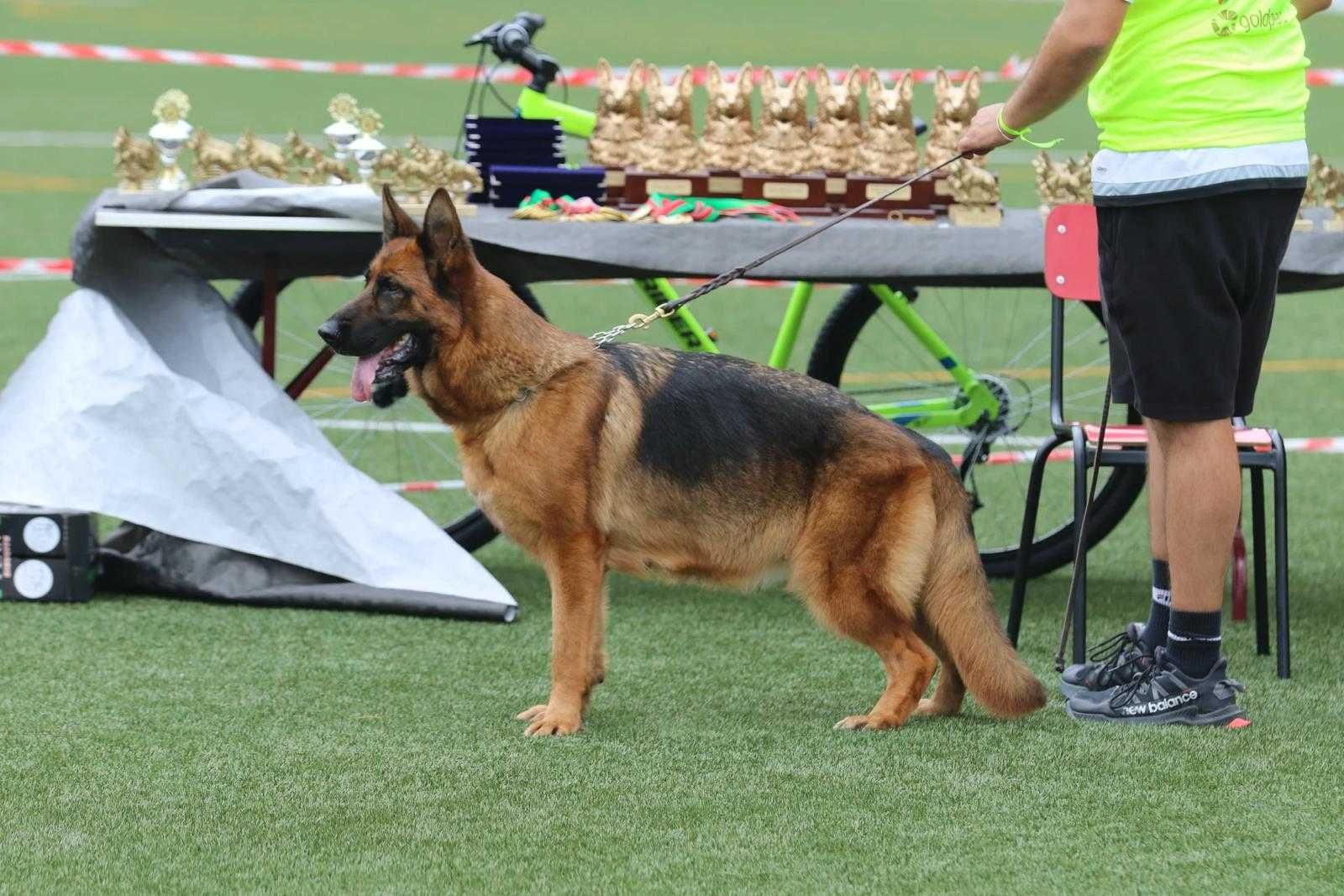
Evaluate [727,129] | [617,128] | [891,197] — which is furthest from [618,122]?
[891,197]

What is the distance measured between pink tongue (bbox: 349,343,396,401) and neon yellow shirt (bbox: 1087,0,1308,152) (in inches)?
68.7

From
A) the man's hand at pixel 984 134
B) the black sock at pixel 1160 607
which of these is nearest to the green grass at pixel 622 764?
the black sock at pixel 1160 607

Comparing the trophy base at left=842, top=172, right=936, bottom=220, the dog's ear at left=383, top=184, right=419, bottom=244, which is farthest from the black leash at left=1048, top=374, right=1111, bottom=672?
the dog's ear at left=383, top=184, right=419, bottom=244

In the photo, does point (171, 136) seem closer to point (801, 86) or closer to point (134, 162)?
point (134, 162)

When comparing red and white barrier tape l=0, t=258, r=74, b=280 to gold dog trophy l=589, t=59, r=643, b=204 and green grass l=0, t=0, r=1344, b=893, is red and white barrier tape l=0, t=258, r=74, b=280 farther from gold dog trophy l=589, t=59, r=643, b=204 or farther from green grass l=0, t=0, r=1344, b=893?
gold dog trophy l=589, t=59, r=643, b=204

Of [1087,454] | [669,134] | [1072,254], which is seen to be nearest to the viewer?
[1087,454]

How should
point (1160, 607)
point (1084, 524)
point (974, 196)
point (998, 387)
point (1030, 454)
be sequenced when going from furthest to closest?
point (1030, 454) < point (998, 387) < point (974, 196) < point (1084, 524) < point (1160, 607)

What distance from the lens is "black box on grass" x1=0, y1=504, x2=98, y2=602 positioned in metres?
5.46

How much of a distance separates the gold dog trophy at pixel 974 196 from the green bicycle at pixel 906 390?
0.98ft

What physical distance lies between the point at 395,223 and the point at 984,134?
1.39 m

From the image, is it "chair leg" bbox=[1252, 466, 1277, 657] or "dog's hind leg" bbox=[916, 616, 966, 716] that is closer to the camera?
"dog's hind leg" bbox=[916, 616, 966, 716]

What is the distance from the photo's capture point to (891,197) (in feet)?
19.1

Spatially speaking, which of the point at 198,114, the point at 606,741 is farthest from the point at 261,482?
the point at 198,114

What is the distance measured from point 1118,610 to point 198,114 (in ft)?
51.4
